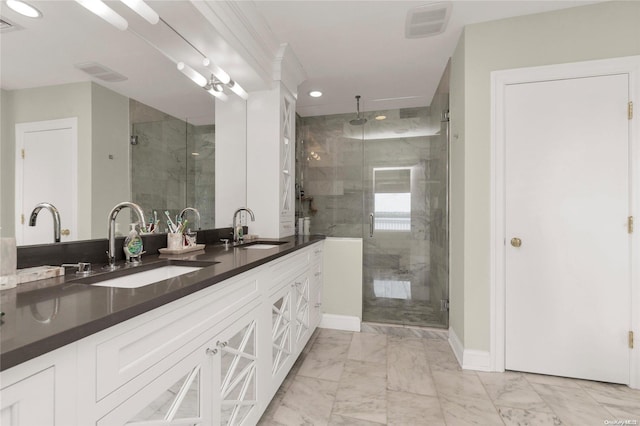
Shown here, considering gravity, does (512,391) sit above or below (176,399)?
below

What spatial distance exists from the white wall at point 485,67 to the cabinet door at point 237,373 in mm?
1610

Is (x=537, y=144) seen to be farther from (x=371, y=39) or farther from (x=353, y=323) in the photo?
(x=353, y=323)

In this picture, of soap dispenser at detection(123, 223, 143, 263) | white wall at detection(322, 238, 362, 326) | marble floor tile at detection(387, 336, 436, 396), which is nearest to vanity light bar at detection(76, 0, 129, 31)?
soap dispenser at detection(123, 223, 143, 263)

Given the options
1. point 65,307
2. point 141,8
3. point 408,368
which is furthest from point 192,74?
point 408,368

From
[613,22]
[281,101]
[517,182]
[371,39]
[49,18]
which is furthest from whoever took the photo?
[281,101]

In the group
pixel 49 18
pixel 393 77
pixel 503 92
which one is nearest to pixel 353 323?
pixel 503 92

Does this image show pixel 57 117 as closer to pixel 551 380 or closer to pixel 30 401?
pixel 30 401

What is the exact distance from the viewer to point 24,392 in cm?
52

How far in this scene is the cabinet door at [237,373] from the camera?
3.74 ft

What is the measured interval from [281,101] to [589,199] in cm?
250

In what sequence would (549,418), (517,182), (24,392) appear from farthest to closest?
(517,182), (549,418), (24,392)

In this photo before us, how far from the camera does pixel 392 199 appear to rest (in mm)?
3768

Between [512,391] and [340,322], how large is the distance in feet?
4.90

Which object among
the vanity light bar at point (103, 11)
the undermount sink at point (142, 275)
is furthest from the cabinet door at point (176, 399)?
the vanity light bar at point (103, 11)
